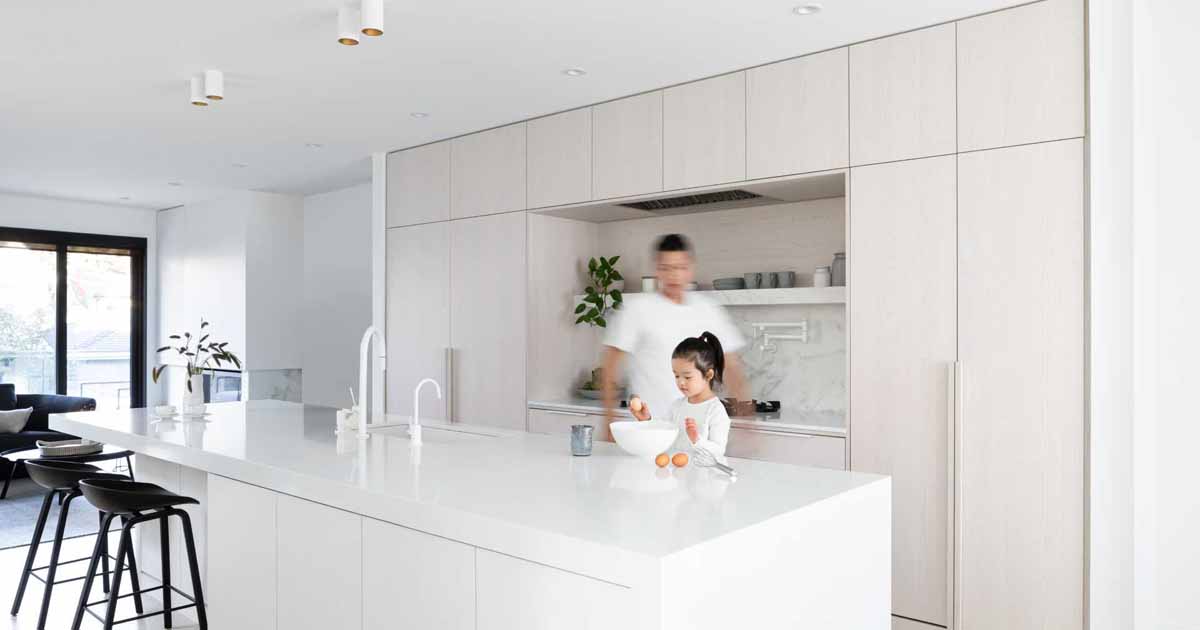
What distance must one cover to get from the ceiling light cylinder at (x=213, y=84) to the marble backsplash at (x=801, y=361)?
2.82m

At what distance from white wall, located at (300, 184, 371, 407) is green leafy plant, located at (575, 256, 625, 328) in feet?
8.63

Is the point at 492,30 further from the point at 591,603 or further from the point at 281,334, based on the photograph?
the point at 281,334

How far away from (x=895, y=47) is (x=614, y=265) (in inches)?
87.9

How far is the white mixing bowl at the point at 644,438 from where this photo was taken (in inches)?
91.1

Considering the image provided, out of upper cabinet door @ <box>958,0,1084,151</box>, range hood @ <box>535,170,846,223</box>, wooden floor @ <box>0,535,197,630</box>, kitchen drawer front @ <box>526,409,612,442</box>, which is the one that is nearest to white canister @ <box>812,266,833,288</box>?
range hood @ <box>535,170,846,223</box>

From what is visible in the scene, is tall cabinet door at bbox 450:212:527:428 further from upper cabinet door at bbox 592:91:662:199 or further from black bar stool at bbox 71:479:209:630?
black bar stool at bbox 71:479:209:630

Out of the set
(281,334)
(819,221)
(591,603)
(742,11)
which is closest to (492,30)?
(742,11)

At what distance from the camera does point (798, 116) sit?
139 inches

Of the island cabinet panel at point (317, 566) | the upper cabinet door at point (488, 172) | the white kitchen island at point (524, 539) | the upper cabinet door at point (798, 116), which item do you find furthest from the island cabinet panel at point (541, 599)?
the upper cabinet door at point (488, 172)

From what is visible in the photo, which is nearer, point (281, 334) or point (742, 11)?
point (742, 11)

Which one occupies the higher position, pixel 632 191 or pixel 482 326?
pixel 632 191

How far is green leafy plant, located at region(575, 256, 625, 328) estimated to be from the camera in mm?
4695

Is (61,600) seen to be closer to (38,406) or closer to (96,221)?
(38,406)

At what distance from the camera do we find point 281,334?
7270 millimetres
